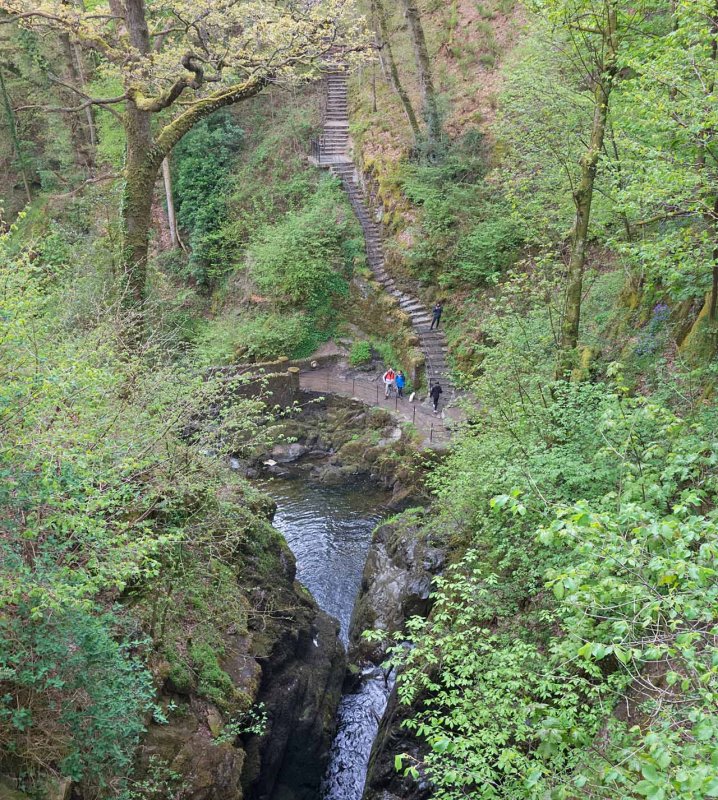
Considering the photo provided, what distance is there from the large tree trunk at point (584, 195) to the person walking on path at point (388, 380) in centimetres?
989

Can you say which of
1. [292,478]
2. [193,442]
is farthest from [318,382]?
[193,442]

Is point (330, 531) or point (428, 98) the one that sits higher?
point (428, 98)

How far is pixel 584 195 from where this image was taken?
30.1 feet

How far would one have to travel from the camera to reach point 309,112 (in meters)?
28.8

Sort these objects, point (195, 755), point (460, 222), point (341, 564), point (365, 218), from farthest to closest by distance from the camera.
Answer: point (365, 218)
point (460, 222)
point (341, 564)
point (195, 755)

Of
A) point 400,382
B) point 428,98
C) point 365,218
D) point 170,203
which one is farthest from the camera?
point 170,203

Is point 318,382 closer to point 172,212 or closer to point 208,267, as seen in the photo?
point 208,267

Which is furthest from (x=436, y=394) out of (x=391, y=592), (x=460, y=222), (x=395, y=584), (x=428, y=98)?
(x=428, y=98)

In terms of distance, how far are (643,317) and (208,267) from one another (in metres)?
19.6

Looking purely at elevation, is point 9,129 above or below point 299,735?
above

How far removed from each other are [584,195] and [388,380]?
1120 cm

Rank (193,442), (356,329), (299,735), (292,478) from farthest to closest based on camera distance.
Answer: (356,329) → (292,478) → (299,735) → (193,442)

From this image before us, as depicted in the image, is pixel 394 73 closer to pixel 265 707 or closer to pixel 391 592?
pixel 391 592

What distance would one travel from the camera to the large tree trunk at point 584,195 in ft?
28.5
